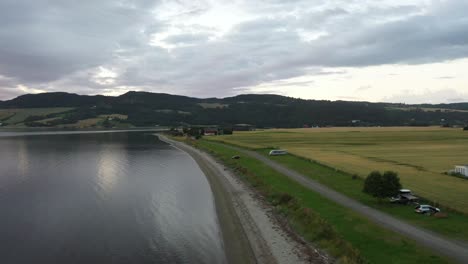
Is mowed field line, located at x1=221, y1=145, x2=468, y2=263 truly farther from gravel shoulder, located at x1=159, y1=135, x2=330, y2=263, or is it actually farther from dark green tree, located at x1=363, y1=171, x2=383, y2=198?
gravel shoulder, located at x1=159, y1=135, x2=330, y2=263

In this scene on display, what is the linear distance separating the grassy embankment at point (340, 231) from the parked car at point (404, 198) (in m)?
5.73

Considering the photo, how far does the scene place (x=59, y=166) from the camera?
247 feet

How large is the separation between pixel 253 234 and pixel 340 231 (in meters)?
7.16

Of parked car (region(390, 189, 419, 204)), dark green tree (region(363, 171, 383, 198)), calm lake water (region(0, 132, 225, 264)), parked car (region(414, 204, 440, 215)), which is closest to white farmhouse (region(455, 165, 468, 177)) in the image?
parked car (region(390, 189, 419, 204))

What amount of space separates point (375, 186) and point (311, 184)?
11.7m

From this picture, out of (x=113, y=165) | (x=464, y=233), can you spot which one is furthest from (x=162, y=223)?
(x=113, y=165)

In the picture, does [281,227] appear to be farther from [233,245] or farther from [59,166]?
[59,166]

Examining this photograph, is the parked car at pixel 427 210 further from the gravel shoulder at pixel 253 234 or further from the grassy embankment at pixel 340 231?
the gravel shoulder at pixel 253 234

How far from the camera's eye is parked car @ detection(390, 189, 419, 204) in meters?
34.1

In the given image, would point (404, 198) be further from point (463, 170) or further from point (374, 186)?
point (463, 170)

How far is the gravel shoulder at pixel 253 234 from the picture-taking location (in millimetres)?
25141

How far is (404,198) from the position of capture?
1353 inches

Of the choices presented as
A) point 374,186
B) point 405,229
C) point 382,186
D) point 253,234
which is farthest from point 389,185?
point 253,234

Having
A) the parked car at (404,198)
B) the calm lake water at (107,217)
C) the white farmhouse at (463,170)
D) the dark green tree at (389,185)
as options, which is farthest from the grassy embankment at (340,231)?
the white farmhouse at (463,170)
